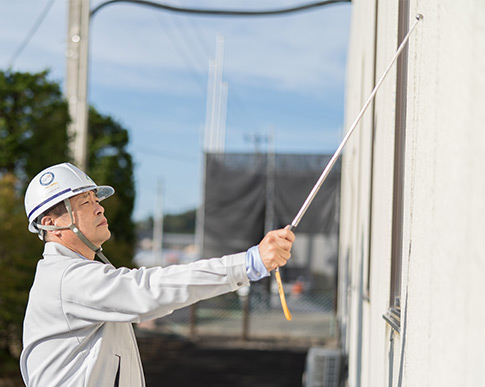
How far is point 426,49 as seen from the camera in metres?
1.93

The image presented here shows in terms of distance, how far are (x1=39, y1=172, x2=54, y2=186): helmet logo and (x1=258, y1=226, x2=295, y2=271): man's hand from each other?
1.06 meters

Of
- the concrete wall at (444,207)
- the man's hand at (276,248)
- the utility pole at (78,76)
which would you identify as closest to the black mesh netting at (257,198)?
the utility pole at (78,76)

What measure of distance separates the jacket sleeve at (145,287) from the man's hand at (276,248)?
96 mm

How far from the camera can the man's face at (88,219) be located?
2717 millimetres

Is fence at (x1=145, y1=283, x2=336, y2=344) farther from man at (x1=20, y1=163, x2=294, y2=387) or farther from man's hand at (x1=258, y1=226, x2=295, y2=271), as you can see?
man's hand at (x1=258, y1=226, x2=295, y2=271)

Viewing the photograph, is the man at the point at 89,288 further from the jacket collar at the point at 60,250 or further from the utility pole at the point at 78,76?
the utility pole at the point at 78,76

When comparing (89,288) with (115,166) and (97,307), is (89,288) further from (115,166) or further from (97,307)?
(115,166)

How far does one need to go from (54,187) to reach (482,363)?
195 cm

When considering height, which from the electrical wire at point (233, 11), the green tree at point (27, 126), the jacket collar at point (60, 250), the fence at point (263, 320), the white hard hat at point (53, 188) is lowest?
the fence at point (263, 320)

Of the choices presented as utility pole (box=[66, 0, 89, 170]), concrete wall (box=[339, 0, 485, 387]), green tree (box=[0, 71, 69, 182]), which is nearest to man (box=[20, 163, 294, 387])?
concrete wall (box=[339, 0, 485, 387])

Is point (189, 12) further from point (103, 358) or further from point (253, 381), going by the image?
point (103, 358)

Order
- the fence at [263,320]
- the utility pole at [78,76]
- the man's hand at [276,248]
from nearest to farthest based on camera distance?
the man's hand at [276,248]
the utility pole at [78,76]
the fence at [263,320]

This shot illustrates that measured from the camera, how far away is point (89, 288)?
2367 mm

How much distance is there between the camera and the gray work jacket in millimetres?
2244
